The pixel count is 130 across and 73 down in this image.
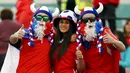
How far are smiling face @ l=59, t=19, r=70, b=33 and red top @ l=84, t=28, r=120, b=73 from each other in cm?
42

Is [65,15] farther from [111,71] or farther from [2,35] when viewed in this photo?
[2,35]

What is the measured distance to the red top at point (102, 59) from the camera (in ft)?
24.2

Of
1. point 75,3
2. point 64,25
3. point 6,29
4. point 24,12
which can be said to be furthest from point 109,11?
point 64,25

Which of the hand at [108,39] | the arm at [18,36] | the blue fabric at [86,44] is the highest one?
the arm at [18,36]

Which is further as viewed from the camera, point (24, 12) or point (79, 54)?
point (24, 12)

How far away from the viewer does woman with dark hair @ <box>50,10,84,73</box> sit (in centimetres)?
744

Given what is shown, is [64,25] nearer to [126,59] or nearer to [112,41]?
[112,41]

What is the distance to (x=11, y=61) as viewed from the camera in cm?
794

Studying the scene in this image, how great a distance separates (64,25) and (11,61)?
0.95m

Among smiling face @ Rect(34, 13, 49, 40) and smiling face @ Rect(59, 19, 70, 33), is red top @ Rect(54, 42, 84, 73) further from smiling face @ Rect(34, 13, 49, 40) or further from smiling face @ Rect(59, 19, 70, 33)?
smiling face @ Rect(34, 13, 49, 40)

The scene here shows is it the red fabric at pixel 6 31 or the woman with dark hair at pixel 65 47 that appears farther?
the red fabric at pixel 6 31

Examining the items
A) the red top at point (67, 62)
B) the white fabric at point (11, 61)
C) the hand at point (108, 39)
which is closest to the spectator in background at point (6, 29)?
the white fabric at point (11, 61)

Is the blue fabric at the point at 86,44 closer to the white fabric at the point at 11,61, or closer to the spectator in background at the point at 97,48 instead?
the spectator in background at the point at 97,48

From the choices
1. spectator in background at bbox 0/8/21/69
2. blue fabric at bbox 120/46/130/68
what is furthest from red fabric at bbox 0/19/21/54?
blue fabric at bbox 120/46/130/68
